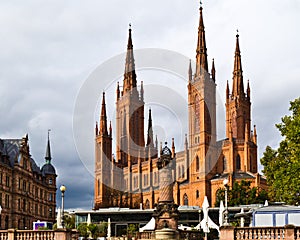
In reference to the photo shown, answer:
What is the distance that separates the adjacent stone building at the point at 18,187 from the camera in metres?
73.7

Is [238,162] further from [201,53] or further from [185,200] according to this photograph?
[201,53]

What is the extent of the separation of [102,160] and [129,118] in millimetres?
13889

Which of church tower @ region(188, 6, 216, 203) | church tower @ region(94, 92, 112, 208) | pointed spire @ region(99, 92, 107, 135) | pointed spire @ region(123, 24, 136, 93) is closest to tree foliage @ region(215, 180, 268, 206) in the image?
church tower @ region(188, 6, 216, 203)

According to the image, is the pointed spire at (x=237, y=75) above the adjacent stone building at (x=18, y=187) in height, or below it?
above

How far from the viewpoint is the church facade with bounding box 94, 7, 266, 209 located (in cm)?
11256

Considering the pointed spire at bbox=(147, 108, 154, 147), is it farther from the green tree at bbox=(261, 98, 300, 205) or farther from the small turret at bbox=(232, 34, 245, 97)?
the green tree at bbox=(261, 98, 300, 205)

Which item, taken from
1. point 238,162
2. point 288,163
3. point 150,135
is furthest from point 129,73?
point 288,163

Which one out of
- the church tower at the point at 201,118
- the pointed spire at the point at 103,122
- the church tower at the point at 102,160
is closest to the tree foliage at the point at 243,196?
the church tower at the point at 201,118

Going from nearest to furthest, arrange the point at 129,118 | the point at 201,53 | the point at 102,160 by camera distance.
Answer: the point at 201,53 < the point at 102,160 < the point at 129,118

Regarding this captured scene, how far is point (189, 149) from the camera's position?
120938mm

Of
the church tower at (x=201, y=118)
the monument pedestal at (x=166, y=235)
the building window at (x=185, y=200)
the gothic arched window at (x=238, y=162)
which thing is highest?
the church tower at (x=201, y=118)

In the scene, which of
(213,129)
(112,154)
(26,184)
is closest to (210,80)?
(213,129)

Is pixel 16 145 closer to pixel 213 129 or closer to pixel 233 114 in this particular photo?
pixel 213 129

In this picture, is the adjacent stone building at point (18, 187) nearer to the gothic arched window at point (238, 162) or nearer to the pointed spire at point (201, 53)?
the gothic arched window at point (238, 162)
